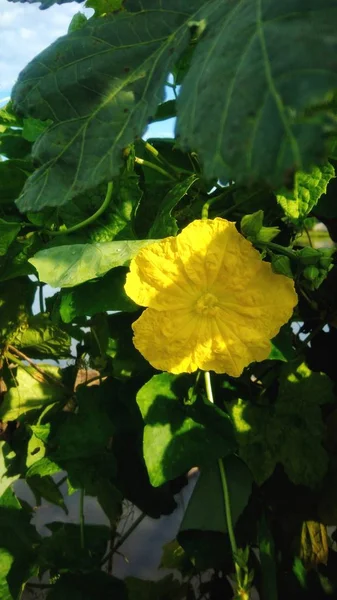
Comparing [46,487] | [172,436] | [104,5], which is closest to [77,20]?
[104,5]

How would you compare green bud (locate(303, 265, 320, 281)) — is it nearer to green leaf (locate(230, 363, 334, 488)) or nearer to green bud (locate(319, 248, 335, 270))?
green bud (locate(319, 248, 335, 270))

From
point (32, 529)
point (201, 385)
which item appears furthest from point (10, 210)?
point (32, 529)

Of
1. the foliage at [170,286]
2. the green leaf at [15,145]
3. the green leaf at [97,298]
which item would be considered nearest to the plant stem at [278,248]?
the foliage at [170,286]

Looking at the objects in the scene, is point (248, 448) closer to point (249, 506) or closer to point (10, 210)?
point (249, 506)

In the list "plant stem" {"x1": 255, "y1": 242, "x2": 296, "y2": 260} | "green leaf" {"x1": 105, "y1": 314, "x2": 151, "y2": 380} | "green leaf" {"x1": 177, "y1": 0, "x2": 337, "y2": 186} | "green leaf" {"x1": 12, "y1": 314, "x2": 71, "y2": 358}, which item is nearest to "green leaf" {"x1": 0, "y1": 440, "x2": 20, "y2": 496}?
"green leaf" {"x1": 12, "y1": 314, "x2": 71, "y2": 358}

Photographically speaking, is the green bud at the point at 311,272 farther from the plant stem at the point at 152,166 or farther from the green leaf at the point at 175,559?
the green leaf at the point at 175,559

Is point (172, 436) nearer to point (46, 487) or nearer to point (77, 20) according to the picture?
point (46, 487)
